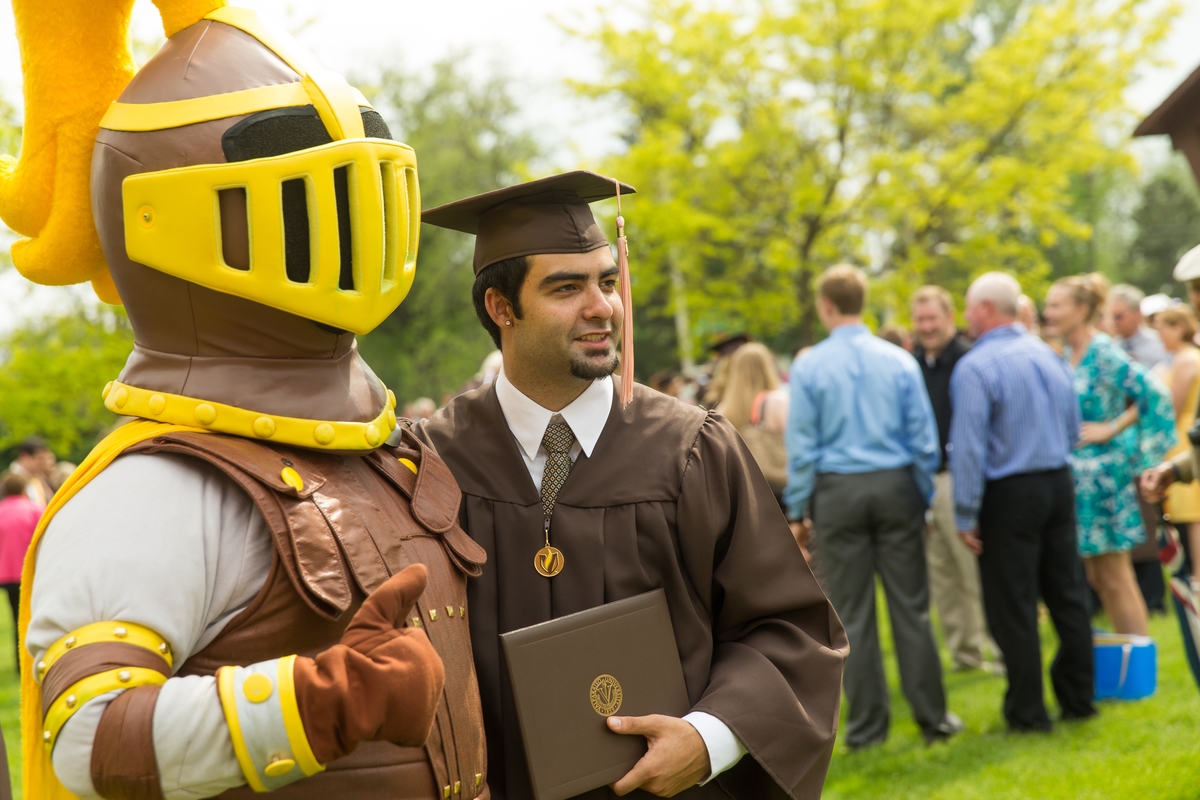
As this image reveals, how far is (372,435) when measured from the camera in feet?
6.14

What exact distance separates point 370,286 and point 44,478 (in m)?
10.00

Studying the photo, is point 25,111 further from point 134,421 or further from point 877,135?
point 877,135

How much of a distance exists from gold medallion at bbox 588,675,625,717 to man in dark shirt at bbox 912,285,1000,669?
5.04m

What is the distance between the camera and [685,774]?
2.20 metres

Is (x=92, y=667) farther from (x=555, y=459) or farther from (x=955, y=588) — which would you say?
(x=955, y=588)

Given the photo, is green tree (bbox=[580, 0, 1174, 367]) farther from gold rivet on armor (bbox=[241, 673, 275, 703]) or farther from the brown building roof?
gold rivet on armor (bbox=[241, 673, 275, 703])

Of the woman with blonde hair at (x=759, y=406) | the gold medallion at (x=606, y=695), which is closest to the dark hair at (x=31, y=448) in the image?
the woman with blonde hair at (x=759, y=406)

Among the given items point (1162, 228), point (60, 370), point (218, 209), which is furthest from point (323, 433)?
point (1162, 228)

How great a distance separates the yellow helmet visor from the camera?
5.57 feet

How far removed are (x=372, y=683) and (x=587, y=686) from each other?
0.73 meters

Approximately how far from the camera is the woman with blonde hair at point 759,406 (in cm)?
626

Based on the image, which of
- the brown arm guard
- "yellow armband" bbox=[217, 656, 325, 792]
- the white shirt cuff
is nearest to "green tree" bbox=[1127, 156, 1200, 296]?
the white shirt cuff

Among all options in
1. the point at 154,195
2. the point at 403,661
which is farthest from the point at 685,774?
the point at 154,195

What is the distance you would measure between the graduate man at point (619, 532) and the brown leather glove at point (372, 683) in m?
0.70
